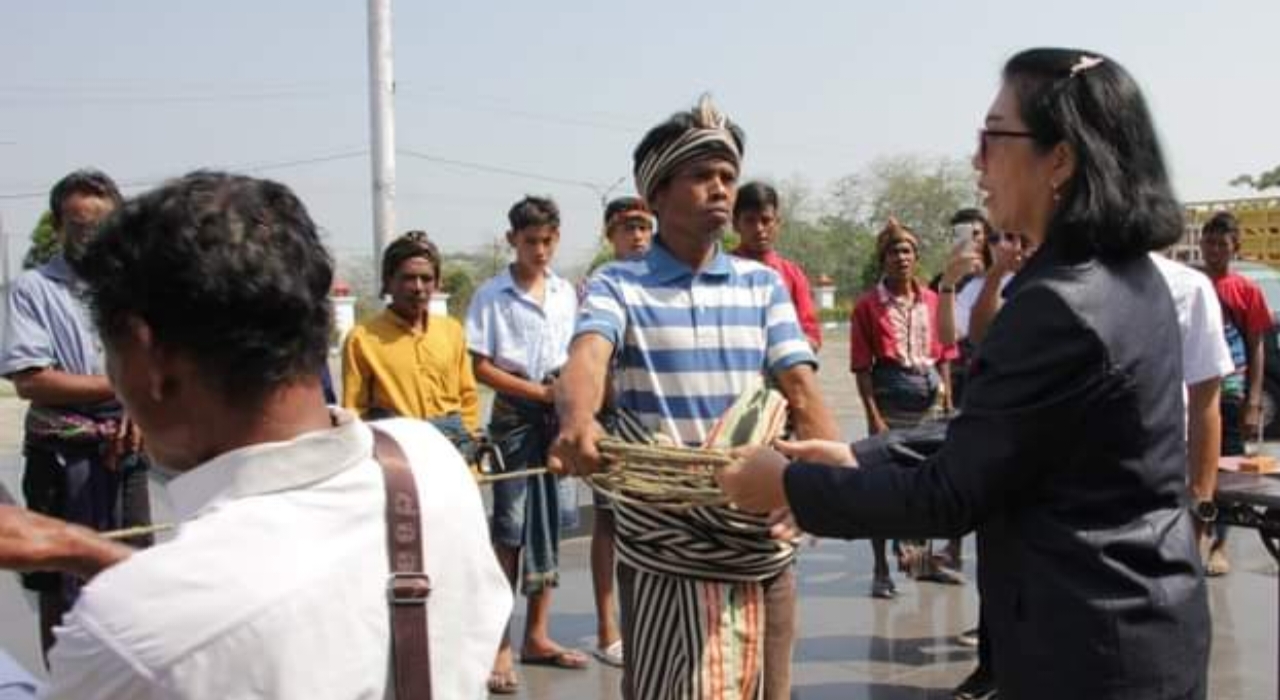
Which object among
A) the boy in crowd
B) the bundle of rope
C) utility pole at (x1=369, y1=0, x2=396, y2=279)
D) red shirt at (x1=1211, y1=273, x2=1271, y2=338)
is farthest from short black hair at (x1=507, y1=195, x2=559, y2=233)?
utility pole at (x1=369, y1=0, x2=396, y2=279)

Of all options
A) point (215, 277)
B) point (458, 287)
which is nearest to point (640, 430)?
point (215, 277)

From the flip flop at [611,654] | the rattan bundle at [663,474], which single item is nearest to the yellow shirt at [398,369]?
the flip flop at [611,654]

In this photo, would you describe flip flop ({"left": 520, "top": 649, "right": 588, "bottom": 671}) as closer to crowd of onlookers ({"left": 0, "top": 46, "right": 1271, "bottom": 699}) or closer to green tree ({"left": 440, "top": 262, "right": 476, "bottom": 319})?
crowd of onlookers ({"left": 0, "top": 46, "right": 1271, "bottom": 699})

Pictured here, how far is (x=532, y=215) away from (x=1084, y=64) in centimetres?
344

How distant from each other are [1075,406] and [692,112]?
1.41 meters

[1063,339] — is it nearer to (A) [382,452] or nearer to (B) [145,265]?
(A) [382,452]

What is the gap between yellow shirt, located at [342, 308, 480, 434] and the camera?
470 centimetres

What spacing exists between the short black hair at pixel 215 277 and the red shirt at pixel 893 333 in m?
4.80

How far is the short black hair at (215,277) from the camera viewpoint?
1238 mm

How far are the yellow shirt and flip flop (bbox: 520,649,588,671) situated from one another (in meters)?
1.03

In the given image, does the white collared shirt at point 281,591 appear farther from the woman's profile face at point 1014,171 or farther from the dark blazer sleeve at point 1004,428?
the woman's profile face at point 1014,171

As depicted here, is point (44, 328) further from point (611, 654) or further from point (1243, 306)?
point (1243, 306)

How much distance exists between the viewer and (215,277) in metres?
1.24

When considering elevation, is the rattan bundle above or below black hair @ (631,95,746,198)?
below
